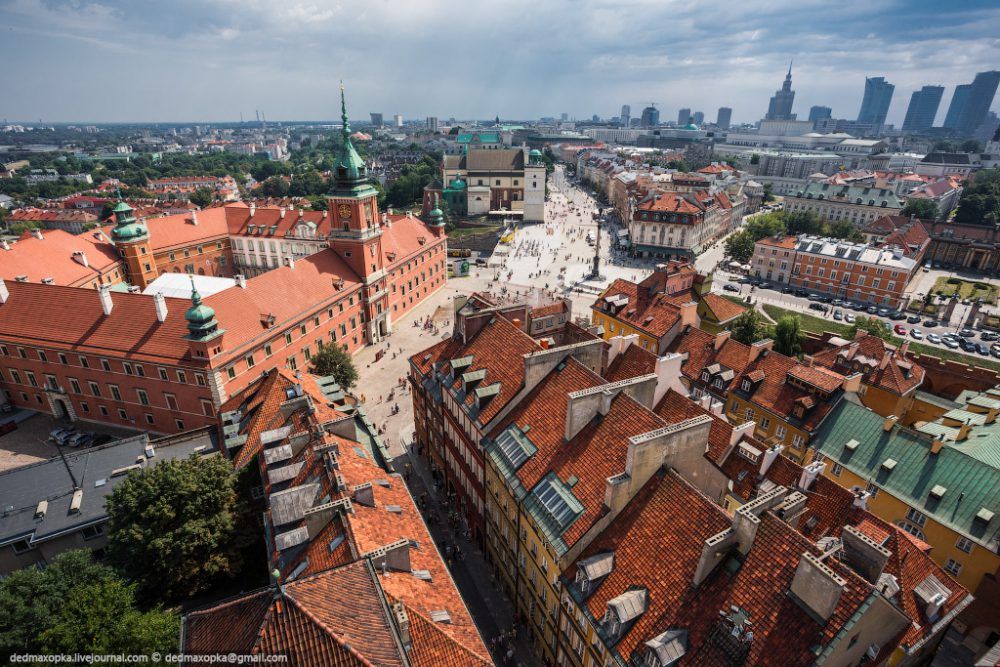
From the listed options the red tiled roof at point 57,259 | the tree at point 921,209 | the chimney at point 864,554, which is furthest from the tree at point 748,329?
the tree at point 921,209

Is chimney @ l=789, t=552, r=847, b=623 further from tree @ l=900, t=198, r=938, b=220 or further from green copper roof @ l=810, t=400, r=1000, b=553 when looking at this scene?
tree @ l=900, t=198, r=938, b=220

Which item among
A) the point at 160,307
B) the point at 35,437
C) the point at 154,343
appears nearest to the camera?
the point at 154,343

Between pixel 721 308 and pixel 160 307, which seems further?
pixel 721 308

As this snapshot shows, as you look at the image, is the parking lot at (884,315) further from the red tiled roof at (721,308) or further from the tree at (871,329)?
the red tiled roof at (721,308)

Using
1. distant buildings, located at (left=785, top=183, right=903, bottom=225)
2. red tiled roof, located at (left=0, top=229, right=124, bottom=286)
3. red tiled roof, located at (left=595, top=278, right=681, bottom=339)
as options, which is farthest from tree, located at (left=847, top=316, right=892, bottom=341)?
red tiled roof, located at (left=0, top=229, right=124, bottom=286)

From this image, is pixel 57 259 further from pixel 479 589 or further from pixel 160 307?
pixel 479 589

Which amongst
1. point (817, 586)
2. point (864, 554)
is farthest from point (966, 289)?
point (817, 586)
